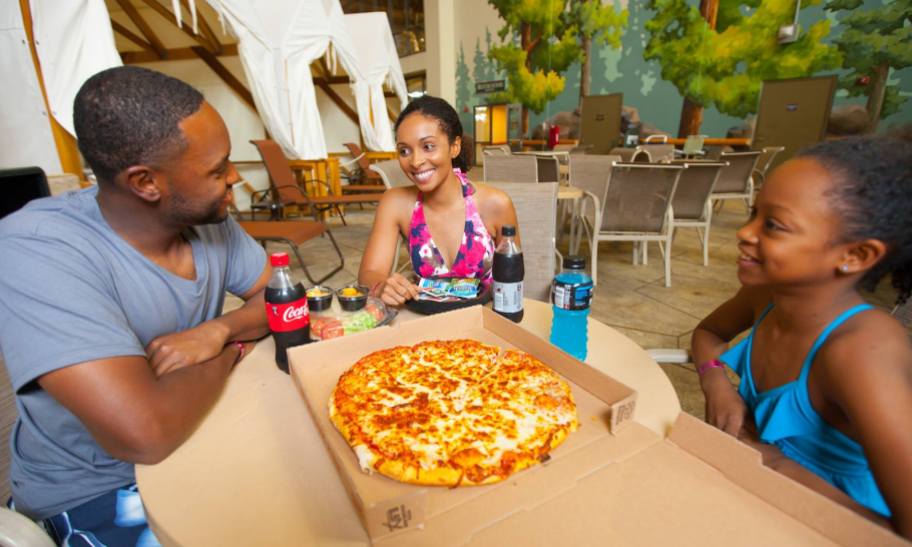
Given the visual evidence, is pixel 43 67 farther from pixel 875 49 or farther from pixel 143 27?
pixel 875 49

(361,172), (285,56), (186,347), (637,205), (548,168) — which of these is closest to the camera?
(186,347)

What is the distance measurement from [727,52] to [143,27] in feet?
34.5

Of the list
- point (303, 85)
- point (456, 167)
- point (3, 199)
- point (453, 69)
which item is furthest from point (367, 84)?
point (3, 199)

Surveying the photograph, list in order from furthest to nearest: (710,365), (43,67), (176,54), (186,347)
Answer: (176,54), (43,67), (710,365), (186,347)

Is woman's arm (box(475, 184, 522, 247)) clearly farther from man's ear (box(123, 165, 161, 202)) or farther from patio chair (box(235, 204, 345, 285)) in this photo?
patio chair (box(235, 204, 345, 285))

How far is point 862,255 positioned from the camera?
0.79 meters

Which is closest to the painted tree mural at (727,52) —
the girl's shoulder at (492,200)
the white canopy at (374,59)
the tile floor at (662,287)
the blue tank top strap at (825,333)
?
the tile floor at (662,287)

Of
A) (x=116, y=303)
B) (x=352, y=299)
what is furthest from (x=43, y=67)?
→ (x=352, y=299)

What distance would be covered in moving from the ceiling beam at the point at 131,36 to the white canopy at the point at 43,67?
16.9 feet

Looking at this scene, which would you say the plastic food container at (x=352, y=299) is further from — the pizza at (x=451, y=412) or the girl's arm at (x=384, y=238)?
the girl's arm at (x=384, y=238)

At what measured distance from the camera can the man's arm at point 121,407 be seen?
699mm

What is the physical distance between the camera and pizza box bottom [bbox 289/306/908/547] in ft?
1.77

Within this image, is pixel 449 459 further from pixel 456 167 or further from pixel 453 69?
pixel 453 69

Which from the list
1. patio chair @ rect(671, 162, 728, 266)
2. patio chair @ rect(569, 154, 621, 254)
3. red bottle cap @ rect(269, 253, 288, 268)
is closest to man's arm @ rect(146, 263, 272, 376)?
red bottle cap @ rect(269, 253, 288, 268)
